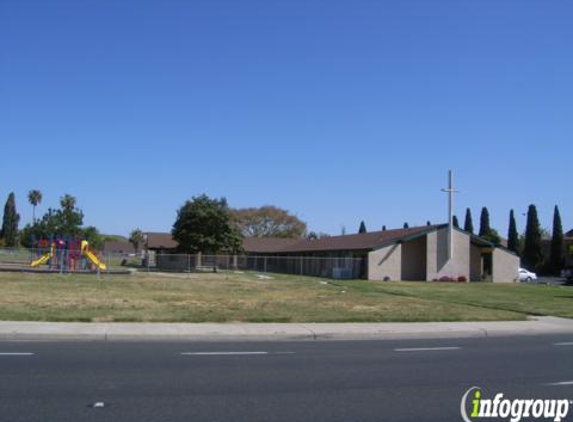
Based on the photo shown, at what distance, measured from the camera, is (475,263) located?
196ft

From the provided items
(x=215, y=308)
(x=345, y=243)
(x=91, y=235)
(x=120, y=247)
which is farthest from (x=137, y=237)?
(x=215, y=308)

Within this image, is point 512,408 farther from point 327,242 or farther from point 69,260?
point 327,242

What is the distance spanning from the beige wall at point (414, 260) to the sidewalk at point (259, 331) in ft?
127

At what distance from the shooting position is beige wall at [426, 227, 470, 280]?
56.2 meters

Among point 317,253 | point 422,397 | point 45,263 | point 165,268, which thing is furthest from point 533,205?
point 422,397

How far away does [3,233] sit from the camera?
399 feet

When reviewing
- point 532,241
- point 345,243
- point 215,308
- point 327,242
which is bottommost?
point 215,308

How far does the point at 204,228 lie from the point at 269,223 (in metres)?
49.4

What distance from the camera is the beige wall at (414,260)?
2237 inches

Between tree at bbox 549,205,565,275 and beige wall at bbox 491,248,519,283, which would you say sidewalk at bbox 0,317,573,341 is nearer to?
beige wall at bbox 491,248,519,283

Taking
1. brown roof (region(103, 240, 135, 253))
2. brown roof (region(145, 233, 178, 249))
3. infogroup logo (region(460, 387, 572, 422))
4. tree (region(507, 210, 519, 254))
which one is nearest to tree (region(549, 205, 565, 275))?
tree (region(507, 210, 519, 254))

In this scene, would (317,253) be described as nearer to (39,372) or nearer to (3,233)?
(39,372)

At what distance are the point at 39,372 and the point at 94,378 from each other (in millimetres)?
988

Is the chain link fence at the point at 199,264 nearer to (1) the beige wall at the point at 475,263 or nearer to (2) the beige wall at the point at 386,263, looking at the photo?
(2) the beige wall at the point at 386,263
